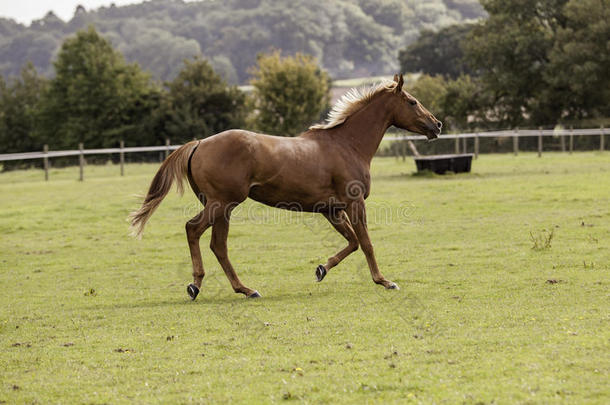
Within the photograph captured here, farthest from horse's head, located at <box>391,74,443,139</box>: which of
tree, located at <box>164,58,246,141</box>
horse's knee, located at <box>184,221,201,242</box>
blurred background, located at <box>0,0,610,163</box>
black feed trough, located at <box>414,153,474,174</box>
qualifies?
tree, located at <box>164,58,246,141</box>

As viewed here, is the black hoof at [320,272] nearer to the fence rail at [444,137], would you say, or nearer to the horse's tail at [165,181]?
the horse's tail at [165,181]

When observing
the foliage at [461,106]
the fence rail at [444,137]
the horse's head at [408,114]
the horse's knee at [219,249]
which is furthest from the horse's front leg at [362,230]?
the foliage at [461,106]

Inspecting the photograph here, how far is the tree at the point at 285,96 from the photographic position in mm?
50688

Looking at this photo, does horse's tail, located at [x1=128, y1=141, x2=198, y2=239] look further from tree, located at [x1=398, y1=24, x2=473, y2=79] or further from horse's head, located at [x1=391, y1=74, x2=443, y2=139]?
tree, located at [x1=398, y1=24, x2=473, y2=79]

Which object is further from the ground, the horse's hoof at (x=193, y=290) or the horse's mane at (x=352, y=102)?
the horse's mane at (x=352, y=102)

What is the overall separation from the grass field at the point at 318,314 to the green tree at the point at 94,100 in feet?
133

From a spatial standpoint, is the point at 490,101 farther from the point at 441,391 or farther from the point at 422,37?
the point at 441,391

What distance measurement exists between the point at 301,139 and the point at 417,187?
12963 mm

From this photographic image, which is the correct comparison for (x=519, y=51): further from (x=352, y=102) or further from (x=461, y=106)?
(x=352, y=102)

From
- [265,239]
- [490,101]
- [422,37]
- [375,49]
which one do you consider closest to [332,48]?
[375,49]

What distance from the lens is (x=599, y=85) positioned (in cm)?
4206

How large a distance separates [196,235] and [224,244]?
0.39 m

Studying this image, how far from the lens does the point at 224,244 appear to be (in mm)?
8945

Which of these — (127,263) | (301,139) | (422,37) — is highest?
(422,37)
